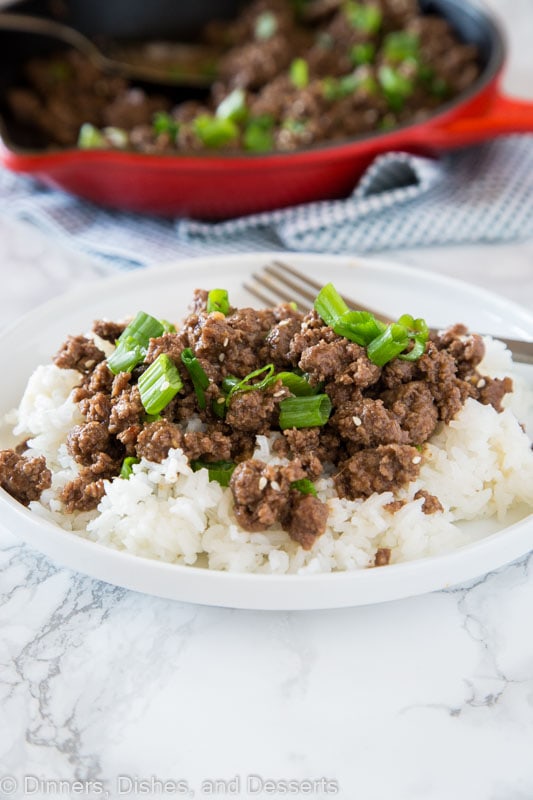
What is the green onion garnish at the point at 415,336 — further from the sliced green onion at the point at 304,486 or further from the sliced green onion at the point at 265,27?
the sliced green onion at the point at 265,27

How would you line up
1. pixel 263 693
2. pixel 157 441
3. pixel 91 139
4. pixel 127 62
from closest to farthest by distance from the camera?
pixel 263 693 < pixel 157 441 < pixel 91 139 < pixel 127 62

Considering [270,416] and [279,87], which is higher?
[279,87]

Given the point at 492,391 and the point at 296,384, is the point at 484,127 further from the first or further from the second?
the point at 296,384

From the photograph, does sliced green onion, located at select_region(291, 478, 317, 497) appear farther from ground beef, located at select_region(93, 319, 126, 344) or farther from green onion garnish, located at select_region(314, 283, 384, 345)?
ground beef, located at select_region(93, 319, 126, 344)

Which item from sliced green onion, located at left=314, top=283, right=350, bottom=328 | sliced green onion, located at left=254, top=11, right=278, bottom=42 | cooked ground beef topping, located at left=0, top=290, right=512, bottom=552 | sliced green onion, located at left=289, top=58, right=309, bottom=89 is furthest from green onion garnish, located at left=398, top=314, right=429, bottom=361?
sliced green onion, located at left=254, top=11, right=278, bottom=42

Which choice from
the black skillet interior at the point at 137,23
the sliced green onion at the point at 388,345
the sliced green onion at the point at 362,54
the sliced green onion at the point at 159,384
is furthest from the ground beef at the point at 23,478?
the sliced green onion at the point at 362,54

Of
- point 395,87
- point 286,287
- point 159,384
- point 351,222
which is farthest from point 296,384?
point 395,87
